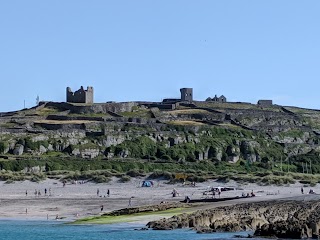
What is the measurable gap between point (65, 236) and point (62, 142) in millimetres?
52249

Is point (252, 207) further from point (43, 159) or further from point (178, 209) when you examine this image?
point (43, 159)

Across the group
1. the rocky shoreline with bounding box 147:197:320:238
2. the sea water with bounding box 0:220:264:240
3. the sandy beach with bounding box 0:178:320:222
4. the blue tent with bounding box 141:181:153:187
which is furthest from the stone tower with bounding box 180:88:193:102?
the rocky shoreline with bounding box 147:197:320:238

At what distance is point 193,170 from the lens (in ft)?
309

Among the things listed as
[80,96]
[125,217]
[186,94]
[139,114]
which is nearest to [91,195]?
[125,217]

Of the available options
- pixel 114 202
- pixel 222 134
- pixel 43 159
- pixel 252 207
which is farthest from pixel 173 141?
pixel 252 207

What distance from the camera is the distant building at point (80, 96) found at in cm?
12612

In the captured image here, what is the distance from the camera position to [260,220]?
1806 inches

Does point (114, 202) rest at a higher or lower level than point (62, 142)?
lower

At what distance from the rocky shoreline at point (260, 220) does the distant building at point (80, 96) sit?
75.2 m

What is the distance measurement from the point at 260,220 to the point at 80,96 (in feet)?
270

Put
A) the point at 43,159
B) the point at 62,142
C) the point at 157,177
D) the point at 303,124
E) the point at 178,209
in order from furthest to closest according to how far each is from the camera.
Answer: the point at 303,124, the point at 62,142, the point at 43,159, the point at 157,177, the point at 178,209

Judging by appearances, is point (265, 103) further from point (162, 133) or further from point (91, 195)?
point (91, 195)

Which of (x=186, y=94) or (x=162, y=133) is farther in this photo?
(x=186, y=94)

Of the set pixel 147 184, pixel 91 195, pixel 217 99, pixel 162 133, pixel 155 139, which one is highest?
pixel 217 99
